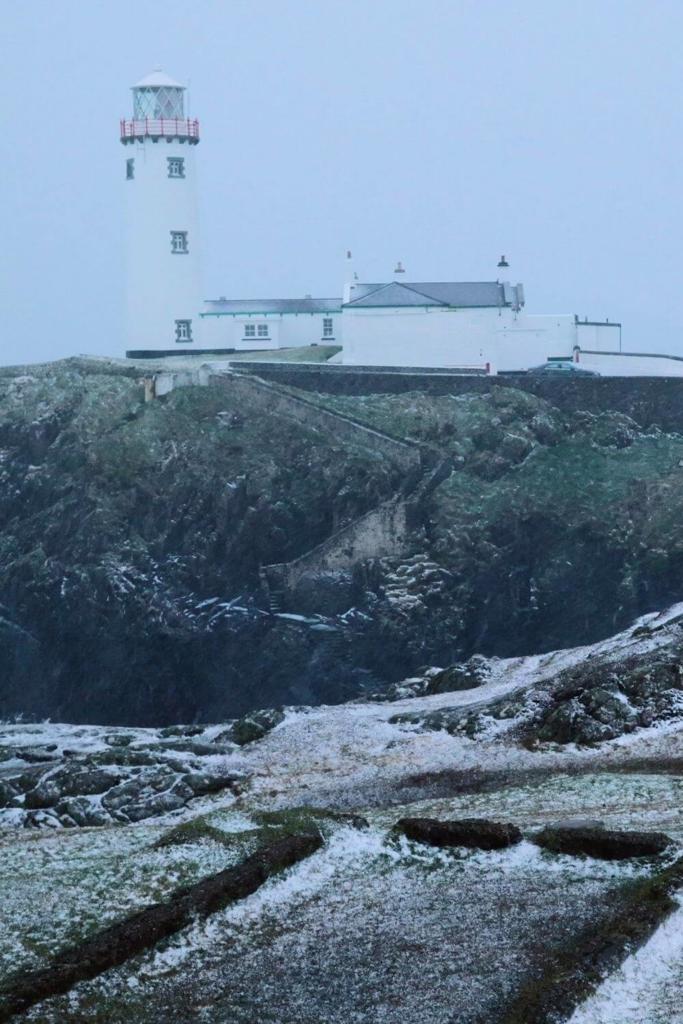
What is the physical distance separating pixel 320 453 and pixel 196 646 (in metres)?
9.88

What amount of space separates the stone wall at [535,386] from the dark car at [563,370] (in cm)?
102

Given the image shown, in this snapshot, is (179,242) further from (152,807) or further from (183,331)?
(152,807)

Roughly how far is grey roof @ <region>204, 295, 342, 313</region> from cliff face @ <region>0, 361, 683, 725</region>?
9.76 metres

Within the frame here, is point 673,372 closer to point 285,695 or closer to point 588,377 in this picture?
point 588,377

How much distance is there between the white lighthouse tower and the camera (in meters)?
60.8

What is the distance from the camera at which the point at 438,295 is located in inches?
2333

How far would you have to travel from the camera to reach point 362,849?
1568 centimetres

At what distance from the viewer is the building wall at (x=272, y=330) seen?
6356 cm

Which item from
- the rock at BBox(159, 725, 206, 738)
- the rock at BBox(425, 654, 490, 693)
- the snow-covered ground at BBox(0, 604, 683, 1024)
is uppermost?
the snow-covered ground at BBox(0, 604, 683, 1024)

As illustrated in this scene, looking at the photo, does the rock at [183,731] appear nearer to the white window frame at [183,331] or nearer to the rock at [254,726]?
the rock at [254,726]

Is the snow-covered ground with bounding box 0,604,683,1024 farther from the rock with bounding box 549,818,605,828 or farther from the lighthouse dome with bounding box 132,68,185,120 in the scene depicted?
the lighthouse dome with bounding box 132,68,185,120

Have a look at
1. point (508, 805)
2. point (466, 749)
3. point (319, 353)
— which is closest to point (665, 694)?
point (466, 749)

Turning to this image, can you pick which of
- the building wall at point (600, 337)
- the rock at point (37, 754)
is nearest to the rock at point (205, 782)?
the rock at point (37, 754)

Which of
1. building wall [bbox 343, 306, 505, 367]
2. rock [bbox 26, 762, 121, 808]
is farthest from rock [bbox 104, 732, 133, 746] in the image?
building wall [bbox 343, 306, 505, 367]
